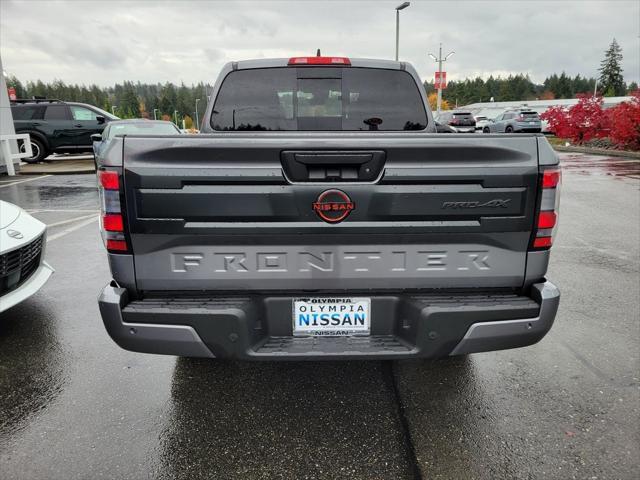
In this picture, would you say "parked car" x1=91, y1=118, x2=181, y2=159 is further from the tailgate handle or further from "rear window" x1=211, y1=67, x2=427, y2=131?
the tailgate handle

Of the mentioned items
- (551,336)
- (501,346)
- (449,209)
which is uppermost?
(449,209)

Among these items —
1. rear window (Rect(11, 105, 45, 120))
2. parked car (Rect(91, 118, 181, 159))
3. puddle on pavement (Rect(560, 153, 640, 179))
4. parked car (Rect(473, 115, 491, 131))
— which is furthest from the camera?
parked car (Rect(473, 115, 491, 131))

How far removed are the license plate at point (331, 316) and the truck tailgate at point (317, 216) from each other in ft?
0.28

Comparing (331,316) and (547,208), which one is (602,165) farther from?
(331,316)

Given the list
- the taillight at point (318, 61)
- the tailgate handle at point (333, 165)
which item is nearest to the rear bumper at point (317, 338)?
the tailgate handle at point (333, 165)

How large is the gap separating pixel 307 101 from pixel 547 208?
76.8 inches

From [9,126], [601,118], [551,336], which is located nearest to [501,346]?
[551,336]

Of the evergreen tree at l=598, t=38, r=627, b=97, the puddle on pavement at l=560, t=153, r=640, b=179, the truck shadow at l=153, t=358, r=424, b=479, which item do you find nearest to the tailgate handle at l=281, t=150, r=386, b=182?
the truck shadow at l=153, t=358, r=424, b=479

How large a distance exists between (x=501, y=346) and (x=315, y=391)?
119 cm

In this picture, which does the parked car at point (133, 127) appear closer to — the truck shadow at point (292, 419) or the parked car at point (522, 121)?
the truck shadow at point (292, 419)

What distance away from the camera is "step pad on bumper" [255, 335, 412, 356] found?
7.80ft

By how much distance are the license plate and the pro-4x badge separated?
419mm

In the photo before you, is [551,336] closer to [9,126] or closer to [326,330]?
[326,330]

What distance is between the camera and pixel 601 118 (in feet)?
70.9
